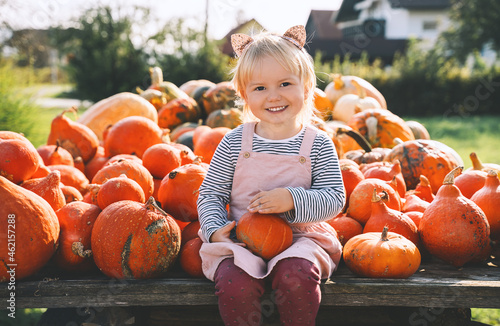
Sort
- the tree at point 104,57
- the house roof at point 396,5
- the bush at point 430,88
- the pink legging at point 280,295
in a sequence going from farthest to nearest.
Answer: the house roof at point 396,5 < the bush at point 430,88 < the tree at point 104,57 < the pink legging at point 280,295

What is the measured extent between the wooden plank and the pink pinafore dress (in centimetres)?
10

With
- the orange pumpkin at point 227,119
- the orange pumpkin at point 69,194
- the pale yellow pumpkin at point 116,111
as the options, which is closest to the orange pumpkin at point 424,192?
the orange pumpkin at point 227,119

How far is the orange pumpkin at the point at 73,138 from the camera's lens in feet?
10.5

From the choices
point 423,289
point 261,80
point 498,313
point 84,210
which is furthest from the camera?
point 498,313

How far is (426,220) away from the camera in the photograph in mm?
2164

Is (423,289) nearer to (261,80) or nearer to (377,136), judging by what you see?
(261,80)

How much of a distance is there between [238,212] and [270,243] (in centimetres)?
31

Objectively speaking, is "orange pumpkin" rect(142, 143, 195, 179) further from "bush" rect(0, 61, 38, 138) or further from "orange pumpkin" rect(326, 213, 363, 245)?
"bush" rect(0, 61, 38, 138)

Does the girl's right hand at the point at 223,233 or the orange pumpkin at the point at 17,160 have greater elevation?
the orange pumpkin at the point at 17,160

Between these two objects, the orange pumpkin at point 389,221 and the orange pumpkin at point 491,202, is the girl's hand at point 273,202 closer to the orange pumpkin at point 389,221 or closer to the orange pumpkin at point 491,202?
the orange pumpkin at point 389,221

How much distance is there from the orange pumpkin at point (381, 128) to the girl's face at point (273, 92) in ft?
6.85

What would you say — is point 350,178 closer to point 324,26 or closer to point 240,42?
point 240,42

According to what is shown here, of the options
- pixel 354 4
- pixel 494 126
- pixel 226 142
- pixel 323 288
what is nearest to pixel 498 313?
pixel 323 288

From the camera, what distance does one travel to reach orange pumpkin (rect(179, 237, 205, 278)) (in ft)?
6.44
